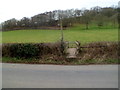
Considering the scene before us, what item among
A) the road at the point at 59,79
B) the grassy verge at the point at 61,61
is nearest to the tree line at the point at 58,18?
the grassy verge at the point at 61,61

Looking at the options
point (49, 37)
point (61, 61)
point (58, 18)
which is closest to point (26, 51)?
point (61, 61)

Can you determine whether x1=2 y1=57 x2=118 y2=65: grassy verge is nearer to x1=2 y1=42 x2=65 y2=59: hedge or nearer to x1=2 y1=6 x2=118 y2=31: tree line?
x1=2 y1=42 x2=65 y2=59: hedge

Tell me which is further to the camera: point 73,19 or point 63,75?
point 73,19

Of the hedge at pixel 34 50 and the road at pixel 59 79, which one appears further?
the hedge at pixel 34 50

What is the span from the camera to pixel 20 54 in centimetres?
1235

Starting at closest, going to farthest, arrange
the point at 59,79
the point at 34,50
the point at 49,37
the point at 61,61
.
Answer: the point at 59,79
the point at 61,61
the point at 34,50
the point at 49,37

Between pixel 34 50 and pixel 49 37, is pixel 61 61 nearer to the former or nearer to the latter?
pixel 34 50

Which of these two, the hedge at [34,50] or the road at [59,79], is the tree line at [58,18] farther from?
the road at [59,79]

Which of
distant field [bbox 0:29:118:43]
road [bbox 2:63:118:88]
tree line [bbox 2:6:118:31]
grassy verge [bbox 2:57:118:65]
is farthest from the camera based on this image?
tree line [bbox 2:6:118:31]

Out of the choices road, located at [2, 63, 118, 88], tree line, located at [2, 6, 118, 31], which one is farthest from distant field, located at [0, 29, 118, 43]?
road, located at [2, 63, 118, 88]

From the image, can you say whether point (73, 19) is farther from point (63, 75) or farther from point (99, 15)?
point (63, 75)

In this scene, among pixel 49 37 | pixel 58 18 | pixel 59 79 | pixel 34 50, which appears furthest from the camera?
pixel 58 18

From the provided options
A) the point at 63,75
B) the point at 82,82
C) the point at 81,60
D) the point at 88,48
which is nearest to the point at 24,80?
the point at 63,75

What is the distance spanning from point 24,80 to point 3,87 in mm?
957
